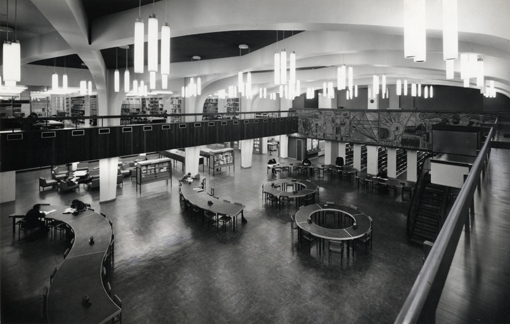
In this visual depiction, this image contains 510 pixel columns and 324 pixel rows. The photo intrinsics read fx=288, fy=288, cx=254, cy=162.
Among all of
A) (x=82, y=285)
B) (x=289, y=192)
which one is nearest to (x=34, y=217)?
(x=82, y=285)

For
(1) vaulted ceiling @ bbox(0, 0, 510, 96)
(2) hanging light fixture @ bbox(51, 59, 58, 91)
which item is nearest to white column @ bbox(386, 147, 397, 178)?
(1) vaulted ceiling @ bbox(0, 0, 510, 96)

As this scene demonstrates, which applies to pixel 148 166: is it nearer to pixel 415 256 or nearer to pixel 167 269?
pixel 167 269

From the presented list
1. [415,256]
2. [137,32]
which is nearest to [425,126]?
[415,256]

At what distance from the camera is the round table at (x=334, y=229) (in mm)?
9096

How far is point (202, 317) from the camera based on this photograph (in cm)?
668

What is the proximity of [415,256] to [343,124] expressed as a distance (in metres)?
13.5

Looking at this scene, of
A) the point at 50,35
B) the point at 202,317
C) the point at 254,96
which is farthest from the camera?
the point at 254,96

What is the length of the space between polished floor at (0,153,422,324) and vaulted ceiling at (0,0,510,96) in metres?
6.36

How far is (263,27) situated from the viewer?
6.46 meters

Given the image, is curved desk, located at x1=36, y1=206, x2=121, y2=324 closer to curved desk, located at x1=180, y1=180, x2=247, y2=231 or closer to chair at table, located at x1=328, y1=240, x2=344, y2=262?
curved desk, located at x1=180, y1=180, x2=247, y2=231

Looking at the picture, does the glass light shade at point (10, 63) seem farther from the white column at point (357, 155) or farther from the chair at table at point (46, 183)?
the white column at point (357, 155)

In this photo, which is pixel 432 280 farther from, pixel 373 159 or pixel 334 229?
pixel 373 159

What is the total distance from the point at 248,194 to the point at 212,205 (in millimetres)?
4987

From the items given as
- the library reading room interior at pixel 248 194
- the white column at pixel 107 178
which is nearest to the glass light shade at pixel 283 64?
the library reading room interior at pixel 248 194
